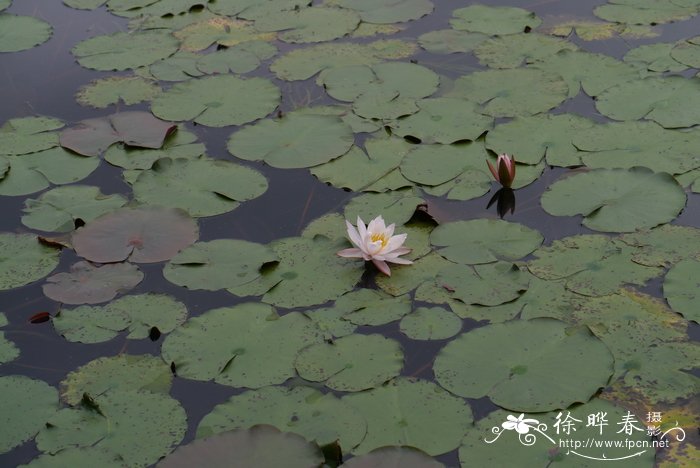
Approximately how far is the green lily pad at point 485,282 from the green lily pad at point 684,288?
51 cm

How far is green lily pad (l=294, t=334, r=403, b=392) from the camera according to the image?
3055 mm

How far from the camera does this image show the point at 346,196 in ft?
13.2

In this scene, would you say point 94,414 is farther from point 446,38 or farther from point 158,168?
point 446,38

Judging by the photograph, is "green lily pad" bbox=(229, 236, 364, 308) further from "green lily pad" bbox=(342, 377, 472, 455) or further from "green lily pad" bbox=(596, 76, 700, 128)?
"green lily pad" bbox=(596, 76, 700, 128)

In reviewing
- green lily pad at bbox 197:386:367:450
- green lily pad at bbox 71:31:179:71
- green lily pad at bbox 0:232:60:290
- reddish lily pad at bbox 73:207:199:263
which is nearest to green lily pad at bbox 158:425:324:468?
green lily pad at bbox 197:386:367:450

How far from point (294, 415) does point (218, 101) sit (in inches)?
87.4

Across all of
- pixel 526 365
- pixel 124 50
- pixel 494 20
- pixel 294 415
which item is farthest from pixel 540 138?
pixel 124 50

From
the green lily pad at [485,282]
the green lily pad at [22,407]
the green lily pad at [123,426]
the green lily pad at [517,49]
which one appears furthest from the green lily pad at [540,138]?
the green lily pad at [22,407]

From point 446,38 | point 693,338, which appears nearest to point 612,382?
point 693,338

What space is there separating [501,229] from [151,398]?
152cm

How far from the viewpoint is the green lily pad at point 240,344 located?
3.14 metres

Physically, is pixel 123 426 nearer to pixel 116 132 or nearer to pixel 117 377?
pixel 117 377

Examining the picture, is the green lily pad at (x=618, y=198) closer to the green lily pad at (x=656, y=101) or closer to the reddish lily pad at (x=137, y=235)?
the green lily pad at (x=656, y=101)

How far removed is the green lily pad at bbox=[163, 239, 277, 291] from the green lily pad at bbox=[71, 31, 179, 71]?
184 cm
